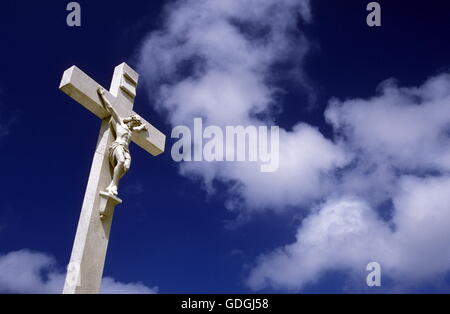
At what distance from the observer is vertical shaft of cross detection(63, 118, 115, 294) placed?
23.8ft

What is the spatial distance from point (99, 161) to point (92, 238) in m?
A: 1.49

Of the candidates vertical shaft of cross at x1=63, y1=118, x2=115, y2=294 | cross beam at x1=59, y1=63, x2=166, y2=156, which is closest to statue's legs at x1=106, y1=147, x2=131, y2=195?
vertical shaft of cross at x1=63, y1=118, x2=115, y2=294

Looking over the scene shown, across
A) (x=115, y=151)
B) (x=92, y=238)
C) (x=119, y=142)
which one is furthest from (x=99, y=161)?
(x=92, y=238)

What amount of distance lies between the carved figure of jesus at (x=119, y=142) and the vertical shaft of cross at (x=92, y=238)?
0.14m

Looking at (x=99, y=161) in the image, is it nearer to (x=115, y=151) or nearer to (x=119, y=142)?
(x=115, y=151)

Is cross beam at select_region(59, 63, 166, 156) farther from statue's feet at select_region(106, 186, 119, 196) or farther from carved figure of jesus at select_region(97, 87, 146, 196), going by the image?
statue's feet at select_region(106, 186, 119, 196)

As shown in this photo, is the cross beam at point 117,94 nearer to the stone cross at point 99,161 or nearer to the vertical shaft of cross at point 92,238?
the stone cross at point 99,161

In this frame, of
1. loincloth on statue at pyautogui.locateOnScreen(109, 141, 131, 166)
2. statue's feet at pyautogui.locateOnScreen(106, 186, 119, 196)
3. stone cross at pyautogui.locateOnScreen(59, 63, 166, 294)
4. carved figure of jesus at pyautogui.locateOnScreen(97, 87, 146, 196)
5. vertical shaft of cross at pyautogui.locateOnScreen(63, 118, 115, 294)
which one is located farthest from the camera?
loincloth on statue at pyautogui.locateOnScreen(109, 141, 131, 166)

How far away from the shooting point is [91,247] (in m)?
7.60

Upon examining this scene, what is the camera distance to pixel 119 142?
879cm

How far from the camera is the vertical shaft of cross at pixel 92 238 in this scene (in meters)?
7.25
